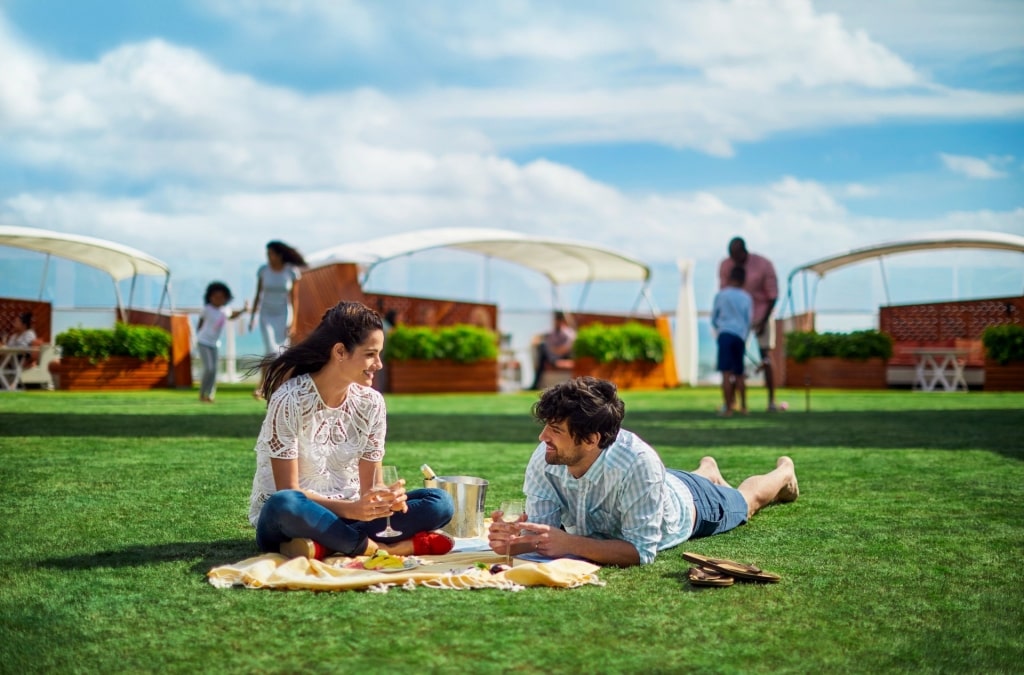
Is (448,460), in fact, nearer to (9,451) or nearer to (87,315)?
(9,451)

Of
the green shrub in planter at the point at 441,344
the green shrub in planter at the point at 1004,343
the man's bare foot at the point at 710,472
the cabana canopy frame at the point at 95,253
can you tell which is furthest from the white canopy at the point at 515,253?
the man's bare foot at the point at 710,472

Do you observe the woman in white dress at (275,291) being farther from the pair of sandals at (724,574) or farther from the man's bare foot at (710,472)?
the pair of sandals at (724,574)

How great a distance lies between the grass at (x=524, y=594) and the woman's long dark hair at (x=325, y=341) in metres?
0.64

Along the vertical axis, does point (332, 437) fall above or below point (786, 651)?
above

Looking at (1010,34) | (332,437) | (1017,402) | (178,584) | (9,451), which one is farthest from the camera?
(1010,34)

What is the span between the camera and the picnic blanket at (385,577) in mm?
2947

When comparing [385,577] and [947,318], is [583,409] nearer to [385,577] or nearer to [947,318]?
[385,577]

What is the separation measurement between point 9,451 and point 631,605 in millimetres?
4872

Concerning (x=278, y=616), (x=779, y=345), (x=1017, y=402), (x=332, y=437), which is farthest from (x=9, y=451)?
(x=779, y=345)

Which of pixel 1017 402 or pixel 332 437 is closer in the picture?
pixel 332 437

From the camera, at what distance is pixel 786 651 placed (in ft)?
7.80

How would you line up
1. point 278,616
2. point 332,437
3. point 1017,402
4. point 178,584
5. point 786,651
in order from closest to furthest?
point 786,651 → point 278,616 → point 178,584 → point 332,437 → point 1017,402

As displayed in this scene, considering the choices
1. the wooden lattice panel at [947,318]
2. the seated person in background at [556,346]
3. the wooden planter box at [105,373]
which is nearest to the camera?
the wooden planter box at [105,373]

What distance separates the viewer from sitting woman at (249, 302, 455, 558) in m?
3.27
